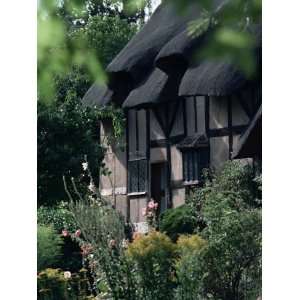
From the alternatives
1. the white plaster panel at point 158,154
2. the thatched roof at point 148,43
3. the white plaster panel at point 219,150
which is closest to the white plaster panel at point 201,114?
the white plaster panel at point 219,150

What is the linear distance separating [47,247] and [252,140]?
1053 mm

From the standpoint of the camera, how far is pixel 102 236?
4379mm

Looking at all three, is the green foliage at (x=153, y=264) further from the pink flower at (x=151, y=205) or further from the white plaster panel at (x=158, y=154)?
the white plaster panel at (x=158, y=154)

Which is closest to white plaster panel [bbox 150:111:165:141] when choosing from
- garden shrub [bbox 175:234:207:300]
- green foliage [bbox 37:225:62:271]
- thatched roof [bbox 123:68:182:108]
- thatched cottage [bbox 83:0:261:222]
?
thatched cottage [bbox 83:0:261:222]

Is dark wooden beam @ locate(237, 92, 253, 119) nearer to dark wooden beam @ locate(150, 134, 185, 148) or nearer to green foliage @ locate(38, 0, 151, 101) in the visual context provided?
dark wooden beam @ locate(150, 134, 185, 148)

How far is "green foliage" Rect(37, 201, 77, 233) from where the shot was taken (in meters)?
4.18

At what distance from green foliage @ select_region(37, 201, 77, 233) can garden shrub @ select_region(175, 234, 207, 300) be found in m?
0.52

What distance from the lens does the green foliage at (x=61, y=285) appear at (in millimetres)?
4403

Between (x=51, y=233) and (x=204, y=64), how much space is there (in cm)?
107

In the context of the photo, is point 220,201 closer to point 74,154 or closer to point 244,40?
point 74,154

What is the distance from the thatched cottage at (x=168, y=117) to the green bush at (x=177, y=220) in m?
0.05

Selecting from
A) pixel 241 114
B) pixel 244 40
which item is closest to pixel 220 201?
pixel 241 114

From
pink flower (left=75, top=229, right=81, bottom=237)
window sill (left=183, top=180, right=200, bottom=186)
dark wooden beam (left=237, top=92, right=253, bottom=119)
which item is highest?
dark wooden beam (left=237, top=92, right=253, bottom=119)

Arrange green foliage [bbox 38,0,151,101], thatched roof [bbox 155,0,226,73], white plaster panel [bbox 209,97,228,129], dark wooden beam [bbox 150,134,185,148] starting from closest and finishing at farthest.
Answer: green foliage [bbox 38,0,151,101], thatched roof [bbox 155,0,226,73], white plaster panel [bbox 209,97,228,129], dark wooden beam [bbox 150,134,185,148]
